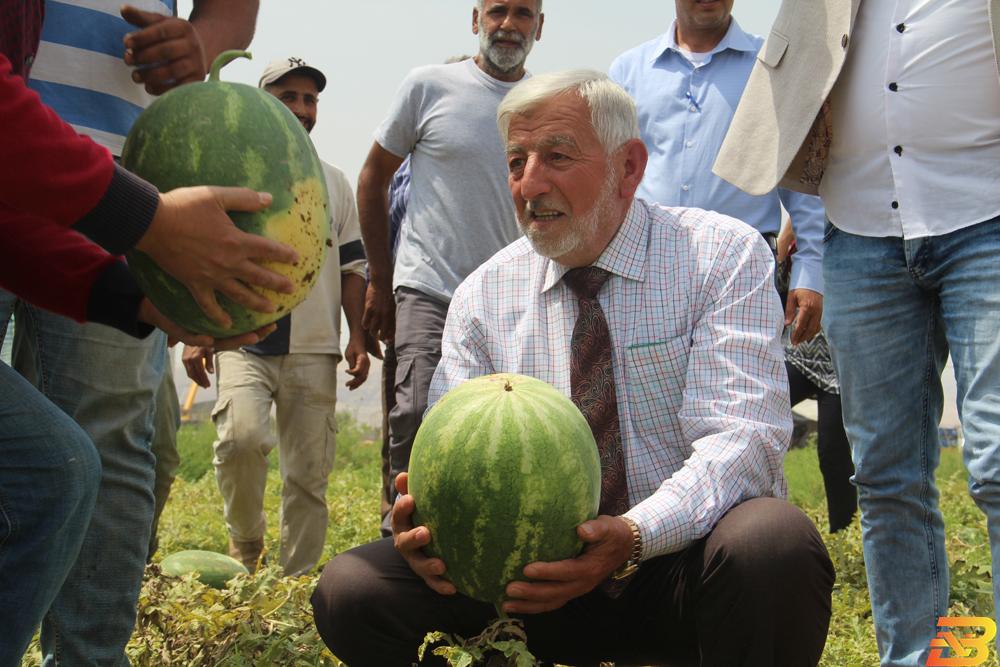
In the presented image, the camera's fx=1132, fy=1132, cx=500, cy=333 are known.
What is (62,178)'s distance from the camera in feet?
7.08

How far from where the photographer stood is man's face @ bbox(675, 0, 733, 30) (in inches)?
201

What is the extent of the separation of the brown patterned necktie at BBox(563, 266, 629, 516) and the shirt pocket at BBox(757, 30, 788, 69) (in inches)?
40.8

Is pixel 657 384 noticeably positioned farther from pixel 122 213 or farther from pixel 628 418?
pixel 122 213

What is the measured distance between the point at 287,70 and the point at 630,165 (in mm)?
3548

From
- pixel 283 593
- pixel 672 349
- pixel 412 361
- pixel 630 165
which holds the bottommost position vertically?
pixel 283 593

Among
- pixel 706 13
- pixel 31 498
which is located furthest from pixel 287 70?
pixel 31 498

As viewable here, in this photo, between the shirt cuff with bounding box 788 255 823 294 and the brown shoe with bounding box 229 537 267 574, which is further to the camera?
the brown shoe with bounding box 229 537 267 574

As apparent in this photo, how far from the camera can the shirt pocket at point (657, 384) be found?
10.6 ft

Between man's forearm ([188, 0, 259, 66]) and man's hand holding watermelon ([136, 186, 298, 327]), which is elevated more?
man's forearm ([188, 0, 259, 66])

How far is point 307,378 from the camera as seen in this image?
603cm

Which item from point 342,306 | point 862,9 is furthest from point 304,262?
point 342,306

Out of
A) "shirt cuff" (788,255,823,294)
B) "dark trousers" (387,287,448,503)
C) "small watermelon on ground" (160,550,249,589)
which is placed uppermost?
"shirt cuff" (788,255,823,294)

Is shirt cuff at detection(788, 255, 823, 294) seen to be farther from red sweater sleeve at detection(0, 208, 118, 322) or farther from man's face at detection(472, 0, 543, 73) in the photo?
red sweater sleeve at detection(0, 208, 118, 322)

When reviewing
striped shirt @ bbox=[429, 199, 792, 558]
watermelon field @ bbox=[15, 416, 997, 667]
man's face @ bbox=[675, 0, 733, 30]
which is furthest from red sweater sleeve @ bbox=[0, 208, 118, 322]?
man's face @ bbox=[675, 0, 733, 30]
